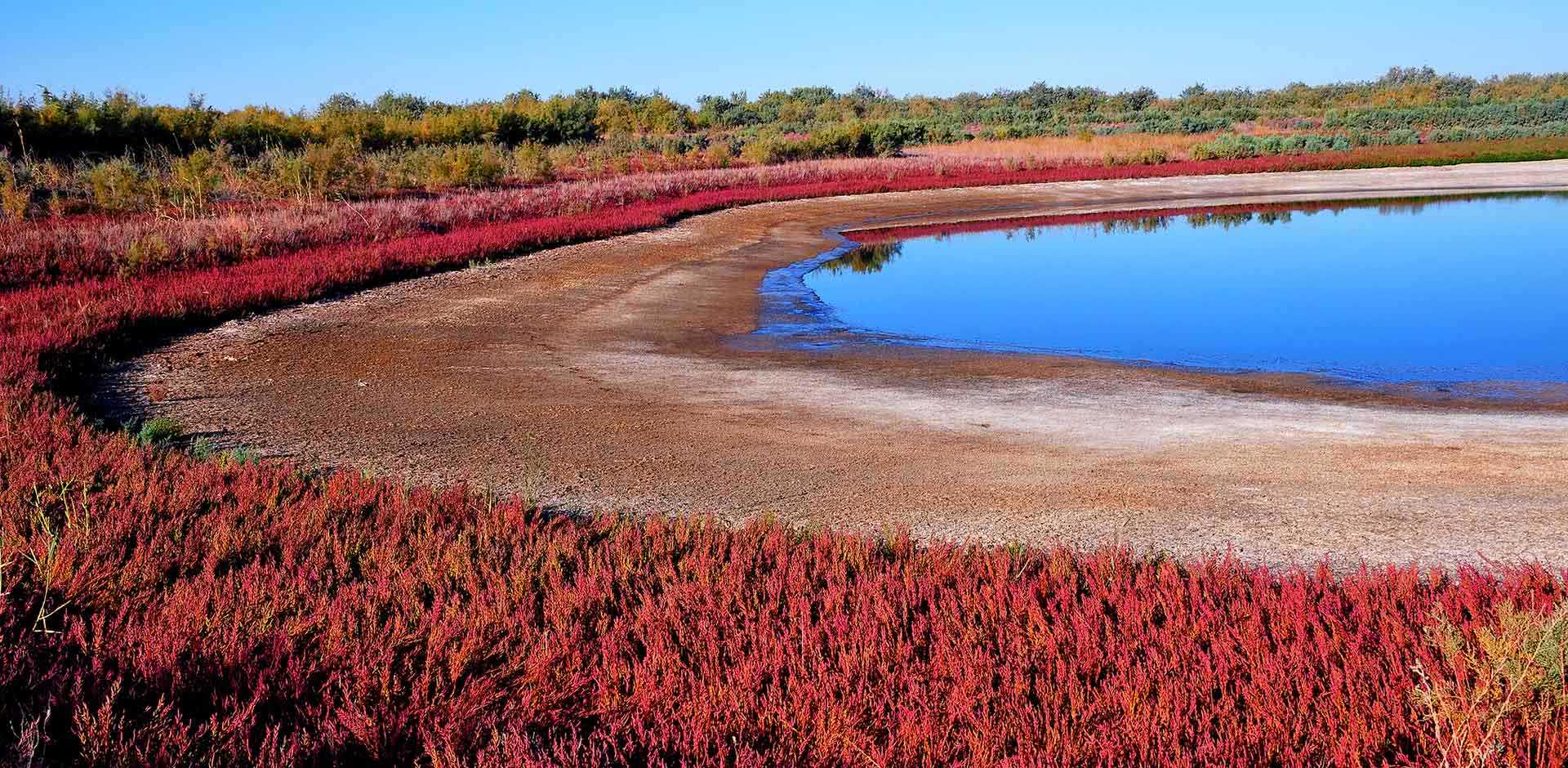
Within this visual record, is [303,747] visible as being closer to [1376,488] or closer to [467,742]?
[467,742]

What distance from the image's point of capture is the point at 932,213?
3594 cm

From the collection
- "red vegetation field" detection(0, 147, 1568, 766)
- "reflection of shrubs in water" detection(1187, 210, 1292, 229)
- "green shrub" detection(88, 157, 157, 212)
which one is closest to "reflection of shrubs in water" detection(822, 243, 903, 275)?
"reflection of shrubs in water" detection(1187, 210, 1292, 229)

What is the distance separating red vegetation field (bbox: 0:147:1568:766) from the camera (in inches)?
153

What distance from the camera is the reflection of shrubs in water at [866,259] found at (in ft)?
78.6

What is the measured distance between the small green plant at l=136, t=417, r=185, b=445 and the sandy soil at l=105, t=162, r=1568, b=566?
24 centimetres

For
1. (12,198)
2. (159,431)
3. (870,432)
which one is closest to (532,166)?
(12,198)

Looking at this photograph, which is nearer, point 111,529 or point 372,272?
point 111,529

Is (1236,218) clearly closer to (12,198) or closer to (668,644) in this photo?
(12,198)

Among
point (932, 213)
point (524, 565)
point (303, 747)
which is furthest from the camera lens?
point (932, 213)

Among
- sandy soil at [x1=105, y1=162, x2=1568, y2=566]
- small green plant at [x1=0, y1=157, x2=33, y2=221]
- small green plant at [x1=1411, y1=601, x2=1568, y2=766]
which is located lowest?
sandy soil at [x1=105, y1=162, x2=1568, y2=566]

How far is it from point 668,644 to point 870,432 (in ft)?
16.1

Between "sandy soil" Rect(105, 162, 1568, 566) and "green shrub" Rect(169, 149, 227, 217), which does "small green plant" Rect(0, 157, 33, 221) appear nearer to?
"green shrub" Rect(169, 149, 227, 217)

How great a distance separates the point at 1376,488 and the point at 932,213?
2908 cm

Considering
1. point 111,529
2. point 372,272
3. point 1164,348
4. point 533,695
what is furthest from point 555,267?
point 533,695
